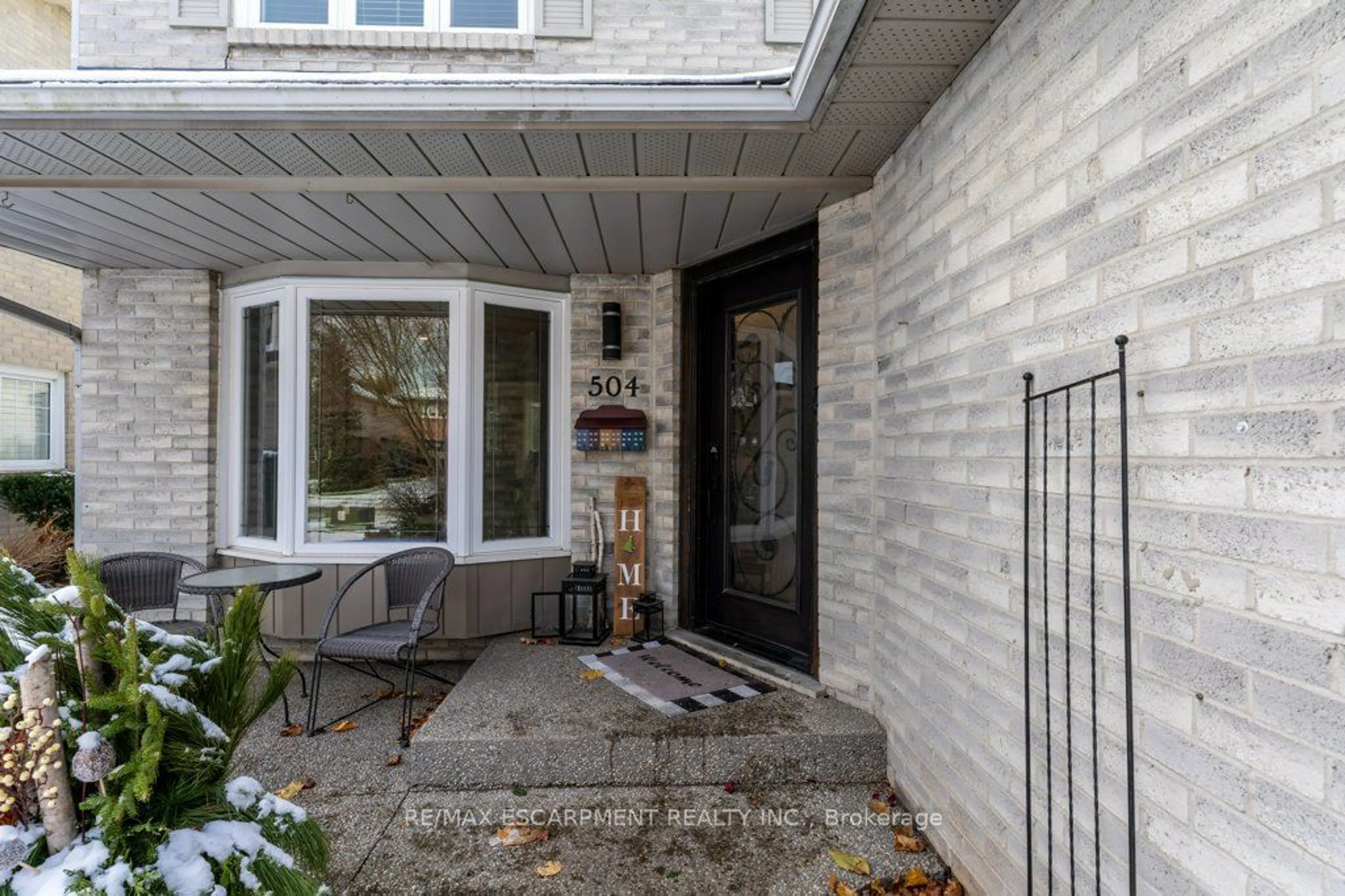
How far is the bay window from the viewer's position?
4.25m

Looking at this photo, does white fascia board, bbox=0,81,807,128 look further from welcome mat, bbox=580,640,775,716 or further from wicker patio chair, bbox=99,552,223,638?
welcome mat, bbox=580,640,775,716

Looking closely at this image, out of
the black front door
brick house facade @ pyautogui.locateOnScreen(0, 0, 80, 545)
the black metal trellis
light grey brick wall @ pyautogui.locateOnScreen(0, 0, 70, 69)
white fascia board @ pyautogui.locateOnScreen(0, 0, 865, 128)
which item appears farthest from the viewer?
light grey brick wall @ pyautogui.locateOnScreen(0, 0, 70, 69)

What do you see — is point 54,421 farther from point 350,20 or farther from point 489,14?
point 489,14

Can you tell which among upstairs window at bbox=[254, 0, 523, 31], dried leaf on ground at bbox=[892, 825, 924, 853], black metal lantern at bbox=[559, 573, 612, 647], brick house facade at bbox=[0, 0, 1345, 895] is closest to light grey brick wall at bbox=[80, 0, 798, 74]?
brick house facade at bbox=[0, 0, 1345, 895]

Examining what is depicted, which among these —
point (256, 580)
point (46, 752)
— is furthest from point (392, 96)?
point (256, 580)

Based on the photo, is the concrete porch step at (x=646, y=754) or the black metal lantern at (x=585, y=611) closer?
the concrete porch step at (x=646, y=754)

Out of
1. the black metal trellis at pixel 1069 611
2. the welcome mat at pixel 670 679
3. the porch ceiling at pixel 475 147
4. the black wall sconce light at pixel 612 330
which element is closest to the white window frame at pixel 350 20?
the porch ceiling at pixel 475 147

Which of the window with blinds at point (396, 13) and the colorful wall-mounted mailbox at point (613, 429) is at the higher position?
the window with blinds at point (396, 13)

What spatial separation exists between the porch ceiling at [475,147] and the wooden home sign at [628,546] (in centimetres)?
159

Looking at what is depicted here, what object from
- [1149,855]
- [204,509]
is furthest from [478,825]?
[204,509]

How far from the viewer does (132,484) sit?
4266 millimetres

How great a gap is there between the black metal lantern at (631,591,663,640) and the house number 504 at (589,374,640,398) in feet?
4.40

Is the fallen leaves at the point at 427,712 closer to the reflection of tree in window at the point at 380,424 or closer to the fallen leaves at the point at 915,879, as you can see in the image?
the reflection of tree in window at the point at 380,424

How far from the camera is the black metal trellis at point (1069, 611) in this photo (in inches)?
53.0
